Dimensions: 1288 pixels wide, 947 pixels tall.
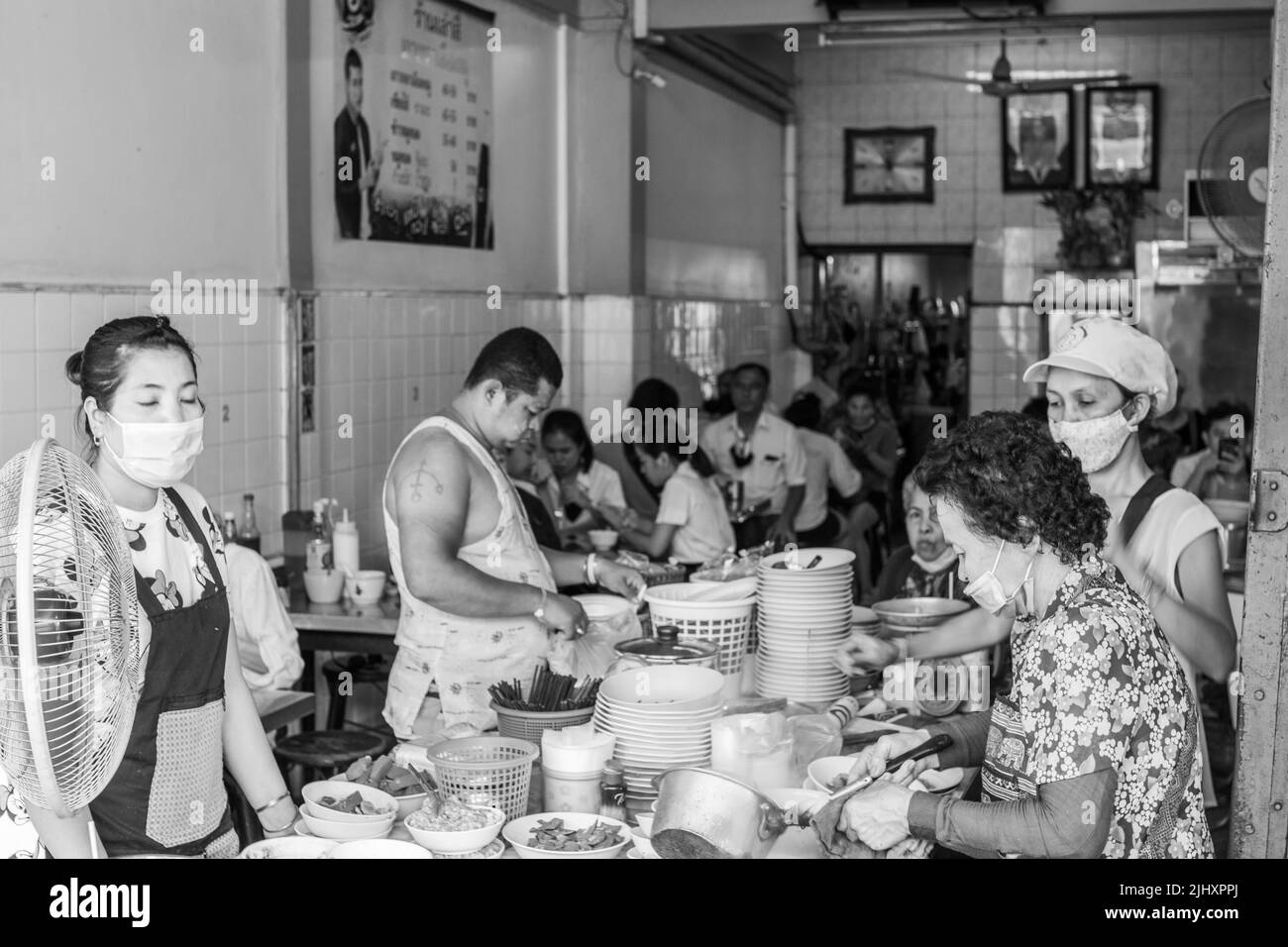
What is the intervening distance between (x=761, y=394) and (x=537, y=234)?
159 cm

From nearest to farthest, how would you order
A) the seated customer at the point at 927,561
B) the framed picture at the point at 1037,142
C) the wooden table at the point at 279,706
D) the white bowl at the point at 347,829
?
the white bowl at the point at 347,829, the wooden table at the point at 279,706, the seated customer at the point at 927,561, the framed picture at the point at 1037,142

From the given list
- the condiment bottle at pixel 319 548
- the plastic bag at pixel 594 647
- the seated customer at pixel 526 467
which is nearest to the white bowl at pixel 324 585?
the condiment bottle at pixel 319 548

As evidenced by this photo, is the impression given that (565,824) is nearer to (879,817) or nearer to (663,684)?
(663,684)

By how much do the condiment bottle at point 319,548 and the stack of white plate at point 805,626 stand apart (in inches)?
89.7

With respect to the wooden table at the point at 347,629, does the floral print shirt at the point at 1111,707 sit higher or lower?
higher

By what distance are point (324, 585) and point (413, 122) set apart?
2.49m

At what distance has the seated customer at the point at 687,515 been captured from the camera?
21.3 ft

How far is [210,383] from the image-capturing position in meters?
5.29

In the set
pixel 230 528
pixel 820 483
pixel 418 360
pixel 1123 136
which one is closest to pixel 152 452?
pixel 230 528

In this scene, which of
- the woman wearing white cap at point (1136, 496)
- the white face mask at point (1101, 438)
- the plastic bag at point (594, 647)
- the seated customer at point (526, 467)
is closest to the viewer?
the woman wearing white cap at point (1136, 496)

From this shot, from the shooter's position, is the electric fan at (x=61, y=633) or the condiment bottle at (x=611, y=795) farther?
the condiment bottle at (x=611, y=795)

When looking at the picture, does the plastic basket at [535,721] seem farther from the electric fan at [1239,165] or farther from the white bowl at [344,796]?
the electric fan at [1239,165]

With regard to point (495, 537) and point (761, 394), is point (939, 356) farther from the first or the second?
point (495, 537)
